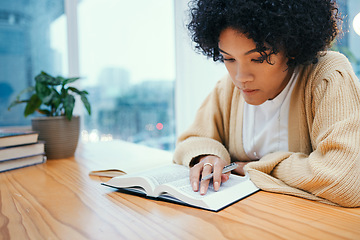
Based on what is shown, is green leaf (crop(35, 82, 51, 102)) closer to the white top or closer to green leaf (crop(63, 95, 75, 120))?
green leaf (crop(63, 95, 75, 120))

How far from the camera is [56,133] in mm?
1323

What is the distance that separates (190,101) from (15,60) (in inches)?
56.7

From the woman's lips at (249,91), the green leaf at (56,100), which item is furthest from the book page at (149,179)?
the green leaf at (56,100)

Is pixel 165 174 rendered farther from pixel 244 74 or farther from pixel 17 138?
pixel 17 138

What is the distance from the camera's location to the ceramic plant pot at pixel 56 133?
1.31m

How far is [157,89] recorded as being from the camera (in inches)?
107

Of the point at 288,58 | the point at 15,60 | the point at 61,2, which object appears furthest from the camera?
the point at 61,2

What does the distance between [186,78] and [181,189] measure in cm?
207

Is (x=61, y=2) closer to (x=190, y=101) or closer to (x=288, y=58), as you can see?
(x=190, y=101)

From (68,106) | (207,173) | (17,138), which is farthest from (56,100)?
(207,173)

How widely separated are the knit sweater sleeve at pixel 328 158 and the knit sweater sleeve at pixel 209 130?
0.78 ft

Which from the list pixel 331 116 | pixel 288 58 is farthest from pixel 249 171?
pixel 288 58

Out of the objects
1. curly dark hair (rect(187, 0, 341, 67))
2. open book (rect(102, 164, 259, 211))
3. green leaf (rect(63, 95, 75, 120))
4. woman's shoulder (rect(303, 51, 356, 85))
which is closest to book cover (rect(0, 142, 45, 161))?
green leaf (rect(63, 95, 75, 120))

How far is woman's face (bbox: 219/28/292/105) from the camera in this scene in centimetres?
79
